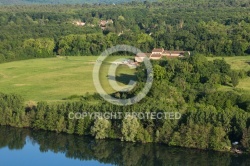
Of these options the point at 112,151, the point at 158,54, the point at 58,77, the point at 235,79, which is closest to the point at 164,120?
the point at 112,151

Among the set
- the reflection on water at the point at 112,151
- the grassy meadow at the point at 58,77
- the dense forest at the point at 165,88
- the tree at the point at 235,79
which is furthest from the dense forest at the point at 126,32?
the reflection on water at the point at 112,151

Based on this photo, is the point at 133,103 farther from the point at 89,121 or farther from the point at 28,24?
the point at 28,24

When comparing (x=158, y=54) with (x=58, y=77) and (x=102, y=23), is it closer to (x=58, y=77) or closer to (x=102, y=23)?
(x=58, y=77)

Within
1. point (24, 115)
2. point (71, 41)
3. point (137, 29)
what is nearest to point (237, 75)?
point (24, 115)

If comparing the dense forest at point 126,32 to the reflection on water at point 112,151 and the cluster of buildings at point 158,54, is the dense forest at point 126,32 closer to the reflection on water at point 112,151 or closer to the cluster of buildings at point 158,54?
the cluster of buildings at point 158,54

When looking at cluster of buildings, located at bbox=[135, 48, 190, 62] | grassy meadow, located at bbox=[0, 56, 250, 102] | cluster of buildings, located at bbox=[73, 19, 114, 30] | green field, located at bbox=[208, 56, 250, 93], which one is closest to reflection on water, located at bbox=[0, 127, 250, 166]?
grassy meadow, located at bbox=[0, 56, 250, 102]
